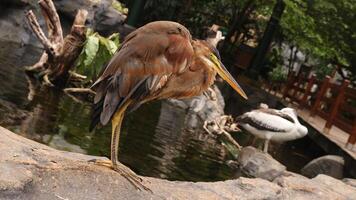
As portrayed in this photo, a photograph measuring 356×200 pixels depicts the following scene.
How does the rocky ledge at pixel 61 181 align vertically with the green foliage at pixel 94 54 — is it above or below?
above

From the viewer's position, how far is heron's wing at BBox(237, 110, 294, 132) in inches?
456

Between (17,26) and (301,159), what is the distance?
937cm

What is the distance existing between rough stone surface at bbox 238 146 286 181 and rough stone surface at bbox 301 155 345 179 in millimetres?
2912

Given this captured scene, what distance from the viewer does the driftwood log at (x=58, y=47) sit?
11055mm

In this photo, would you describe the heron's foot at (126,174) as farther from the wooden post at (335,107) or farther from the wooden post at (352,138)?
the wooden post at (335,107)

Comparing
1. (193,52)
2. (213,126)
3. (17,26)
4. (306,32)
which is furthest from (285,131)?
(306,32)

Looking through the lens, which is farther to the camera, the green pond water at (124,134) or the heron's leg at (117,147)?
the green pond water at (124,134)

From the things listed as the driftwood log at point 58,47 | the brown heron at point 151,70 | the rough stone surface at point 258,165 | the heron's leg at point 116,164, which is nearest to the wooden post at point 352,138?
the rough stone surface at point 258,165

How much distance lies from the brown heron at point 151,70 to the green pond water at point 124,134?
348 centimetres

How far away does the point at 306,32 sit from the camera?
24234 mm

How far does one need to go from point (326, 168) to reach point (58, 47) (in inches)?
253

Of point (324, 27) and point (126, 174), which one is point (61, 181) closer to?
→ point (126, 174)

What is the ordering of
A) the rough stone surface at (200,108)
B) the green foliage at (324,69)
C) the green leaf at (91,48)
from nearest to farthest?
the green leaf at (91,48) → the rough stone surface at (200,108) → the green foliage at (324,69)

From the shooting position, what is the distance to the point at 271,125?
1160 centimetres
